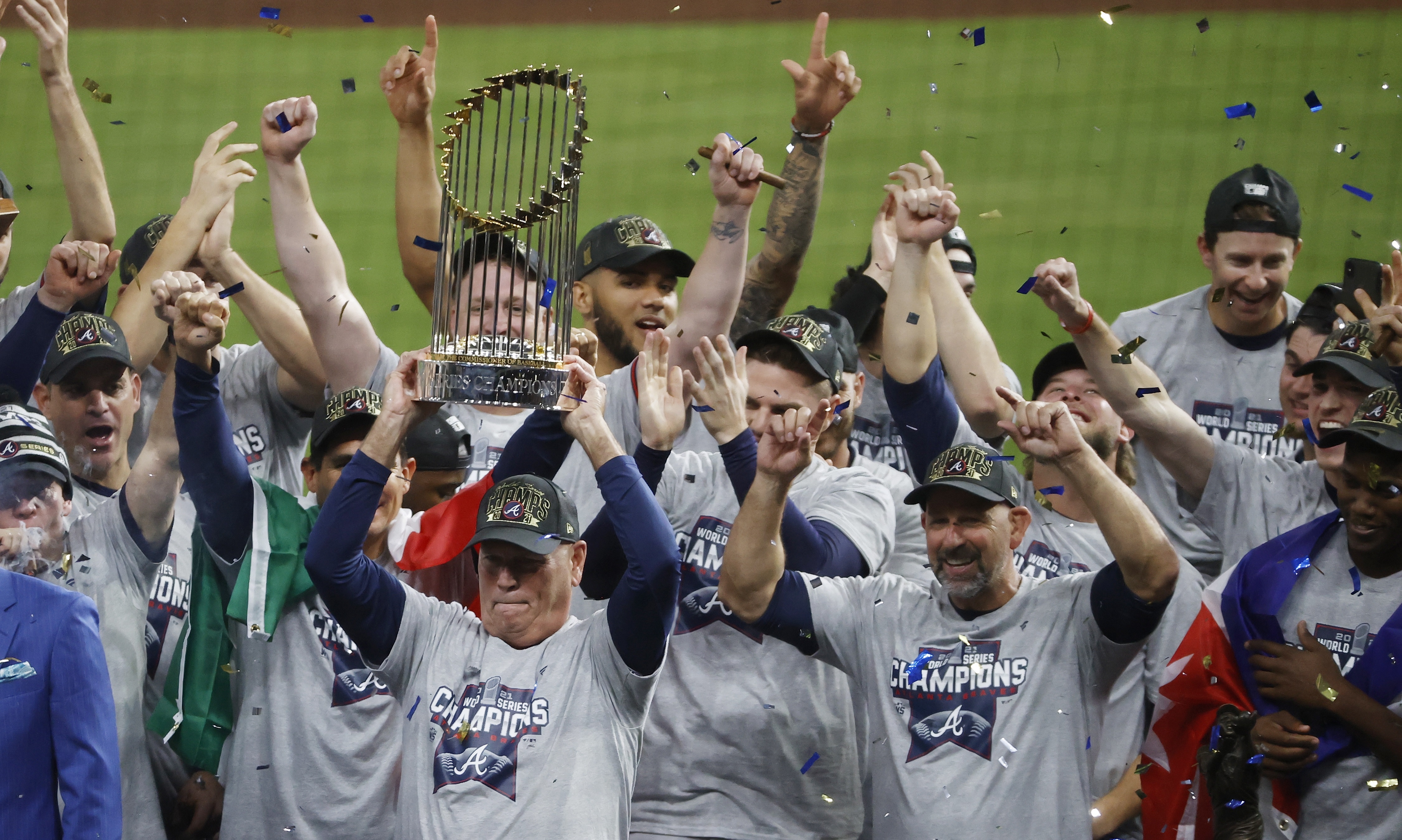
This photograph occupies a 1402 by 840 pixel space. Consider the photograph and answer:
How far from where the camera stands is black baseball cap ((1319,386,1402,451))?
415 centimetres

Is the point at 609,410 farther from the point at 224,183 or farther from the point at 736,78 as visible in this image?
the point at 736,78

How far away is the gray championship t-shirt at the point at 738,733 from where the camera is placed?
4.40 metres

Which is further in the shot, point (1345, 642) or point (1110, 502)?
point (1345, 642)

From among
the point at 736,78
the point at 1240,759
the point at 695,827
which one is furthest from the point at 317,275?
the point at 736,78

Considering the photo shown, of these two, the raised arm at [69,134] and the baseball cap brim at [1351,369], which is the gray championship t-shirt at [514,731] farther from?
the baseball cap brim at [1351,369]

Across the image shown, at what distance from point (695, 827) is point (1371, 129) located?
9350mm

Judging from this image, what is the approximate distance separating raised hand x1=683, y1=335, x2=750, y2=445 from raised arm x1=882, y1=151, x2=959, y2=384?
0.66 metres

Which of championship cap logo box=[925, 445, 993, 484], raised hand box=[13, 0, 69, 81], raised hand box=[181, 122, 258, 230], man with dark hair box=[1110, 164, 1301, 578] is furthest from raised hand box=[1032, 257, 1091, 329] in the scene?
raised hand box=[13, 0, 69, 81]

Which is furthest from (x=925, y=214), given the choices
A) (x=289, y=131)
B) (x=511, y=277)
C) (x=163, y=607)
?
(x=163, y=607)

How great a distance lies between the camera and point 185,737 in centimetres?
455

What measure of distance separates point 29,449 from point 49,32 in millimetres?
2034

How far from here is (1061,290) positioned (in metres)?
4.53

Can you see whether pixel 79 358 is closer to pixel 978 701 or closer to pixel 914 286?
pixel 914 286

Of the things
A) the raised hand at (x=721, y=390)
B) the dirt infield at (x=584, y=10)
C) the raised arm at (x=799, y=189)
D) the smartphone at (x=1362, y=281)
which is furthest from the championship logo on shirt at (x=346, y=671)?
the dirt infield at (x=584, y=10)
